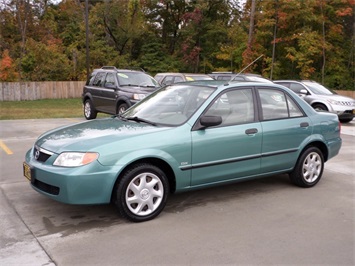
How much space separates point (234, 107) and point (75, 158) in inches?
84.4

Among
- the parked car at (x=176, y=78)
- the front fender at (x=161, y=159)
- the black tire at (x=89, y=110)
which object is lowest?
the black tire at (x=89, y=110)

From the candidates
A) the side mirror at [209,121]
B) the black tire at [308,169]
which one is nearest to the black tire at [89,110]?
the black tire at [308,169]

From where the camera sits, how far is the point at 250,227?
13.6 feet

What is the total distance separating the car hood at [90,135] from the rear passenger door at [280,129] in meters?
1.53

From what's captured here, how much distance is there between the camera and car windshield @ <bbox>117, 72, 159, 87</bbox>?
1245cm

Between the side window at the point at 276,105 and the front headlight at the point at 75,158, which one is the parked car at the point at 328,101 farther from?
the front headlight at the point at 75,158

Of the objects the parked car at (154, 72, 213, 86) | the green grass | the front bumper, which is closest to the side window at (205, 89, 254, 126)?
the front bumper

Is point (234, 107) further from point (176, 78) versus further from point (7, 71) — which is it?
point (7, 71)

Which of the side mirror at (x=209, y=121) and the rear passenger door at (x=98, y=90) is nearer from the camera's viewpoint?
the side mirror at (x=209, y=121)

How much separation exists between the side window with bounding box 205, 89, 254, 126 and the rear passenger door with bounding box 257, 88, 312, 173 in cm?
→ 19

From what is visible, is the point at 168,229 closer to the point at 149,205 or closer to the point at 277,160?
the point at 149,205

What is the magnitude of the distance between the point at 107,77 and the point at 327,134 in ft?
28.9

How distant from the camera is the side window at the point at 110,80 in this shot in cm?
1258

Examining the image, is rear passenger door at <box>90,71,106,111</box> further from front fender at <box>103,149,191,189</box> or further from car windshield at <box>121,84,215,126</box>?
front fender at <box>103,149,191,189</box>
